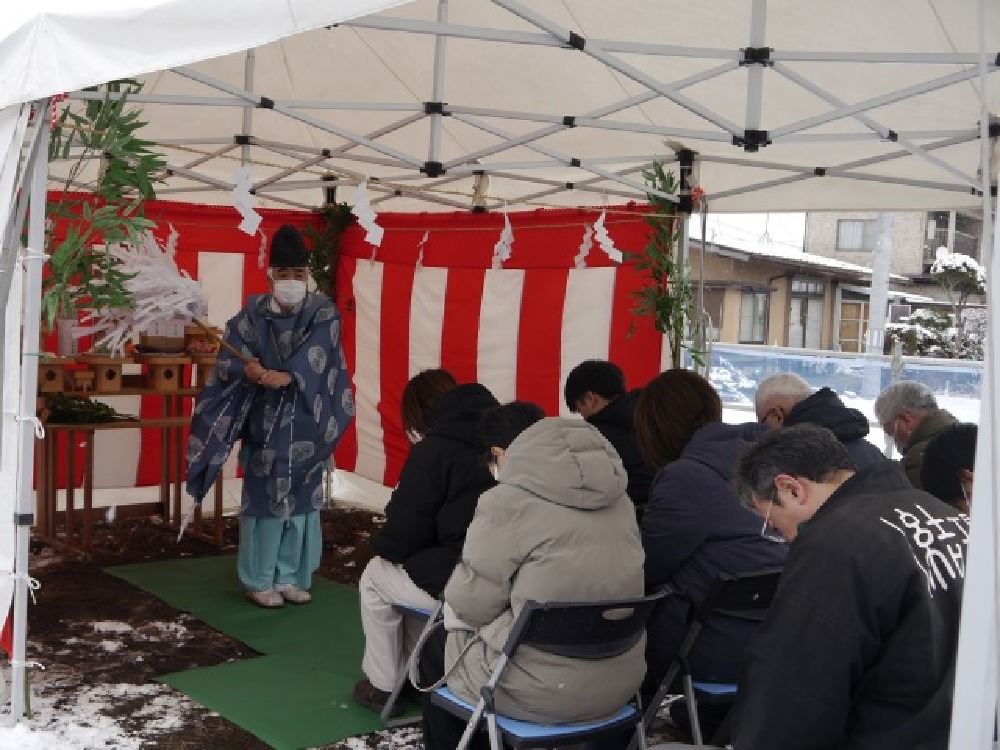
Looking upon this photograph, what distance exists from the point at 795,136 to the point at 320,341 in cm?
244

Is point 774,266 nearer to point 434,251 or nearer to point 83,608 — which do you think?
point 434,251

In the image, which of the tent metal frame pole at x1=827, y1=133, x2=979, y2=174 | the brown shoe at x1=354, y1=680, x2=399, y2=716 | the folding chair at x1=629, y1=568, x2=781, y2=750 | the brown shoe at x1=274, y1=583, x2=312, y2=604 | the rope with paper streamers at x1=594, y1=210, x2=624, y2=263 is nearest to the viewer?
the folding chair at x1=629, y1=568, x2=781, y2=750

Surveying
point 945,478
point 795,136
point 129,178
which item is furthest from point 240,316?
point 945,478

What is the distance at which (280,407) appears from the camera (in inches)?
215

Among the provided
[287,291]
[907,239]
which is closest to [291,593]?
[287,291]

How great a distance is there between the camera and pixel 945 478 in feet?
9.91

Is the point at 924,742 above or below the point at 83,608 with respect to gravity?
above

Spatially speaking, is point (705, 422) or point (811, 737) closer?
point (811, 737)

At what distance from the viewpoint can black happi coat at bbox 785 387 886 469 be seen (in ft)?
12.4

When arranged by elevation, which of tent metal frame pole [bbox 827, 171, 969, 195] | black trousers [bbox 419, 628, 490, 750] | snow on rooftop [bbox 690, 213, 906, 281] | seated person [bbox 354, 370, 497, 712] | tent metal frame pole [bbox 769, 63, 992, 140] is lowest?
black trousers [bbox 419, 628, 490, 750]

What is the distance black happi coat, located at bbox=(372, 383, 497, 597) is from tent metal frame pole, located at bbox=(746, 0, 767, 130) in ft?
5.21

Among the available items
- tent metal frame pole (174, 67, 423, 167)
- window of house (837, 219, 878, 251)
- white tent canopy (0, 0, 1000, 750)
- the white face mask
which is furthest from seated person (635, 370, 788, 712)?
window of house (837, 219, 878, 251)

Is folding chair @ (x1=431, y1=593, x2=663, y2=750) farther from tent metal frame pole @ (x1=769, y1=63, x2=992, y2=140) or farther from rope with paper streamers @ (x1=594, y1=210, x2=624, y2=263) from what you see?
rope with paper streamers @ (x1=594, y1=210, x2=624, y2=263)

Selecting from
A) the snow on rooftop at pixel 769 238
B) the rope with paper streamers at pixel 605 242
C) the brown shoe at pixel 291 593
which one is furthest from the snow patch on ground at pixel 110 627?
the snow on rooftop at pixel 769 238
